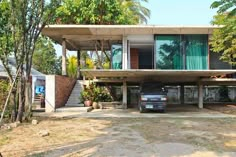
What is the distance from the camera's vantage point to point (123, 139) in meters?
9.75

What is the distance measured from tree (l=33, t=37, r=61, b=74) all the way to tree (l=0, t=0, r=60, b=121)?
2849cm

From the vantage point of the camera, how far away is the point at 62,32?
69.5 feet

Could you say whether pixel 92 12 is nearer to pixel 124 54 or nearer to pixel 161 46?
pixel 124 54

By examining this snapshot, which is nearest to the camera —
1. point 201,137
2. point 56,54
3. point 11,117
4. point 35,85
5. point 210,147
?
point 210,147

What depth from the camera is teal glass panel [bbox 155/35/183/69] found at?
21281mm

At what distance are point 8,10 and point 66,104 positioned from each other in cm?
928

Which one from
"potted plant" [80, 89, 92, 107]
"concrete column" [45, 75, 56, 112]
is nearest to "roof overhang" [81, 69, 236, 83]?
"potted plant" [80, 89, 92, 107]

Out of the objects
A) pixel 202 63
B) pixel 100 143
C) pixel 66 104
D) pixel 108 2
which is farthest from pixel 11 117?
pixel 108 2

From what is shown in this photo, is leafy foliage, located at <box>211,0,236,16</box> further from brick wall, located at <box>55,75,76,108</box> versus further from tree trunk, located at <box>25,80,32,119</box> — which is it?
brick wall, located at <box>55,75,76,108</box>

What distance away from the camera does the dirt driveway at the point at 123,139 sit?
8.01 m

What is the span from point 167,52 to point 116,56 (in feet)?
11.7

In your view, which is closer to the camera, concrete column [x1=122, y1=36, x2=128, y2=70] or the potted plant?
concrete column [x1=122, y1=36, x2=128, y2=70]

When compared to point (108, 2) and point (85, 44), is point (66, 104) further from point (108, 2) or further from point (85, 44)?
point (108, 2)

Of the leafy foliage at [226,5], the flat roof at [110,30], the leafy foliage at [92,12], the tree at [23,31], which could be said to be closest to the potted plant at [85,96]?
the flat roof at [110,30]
